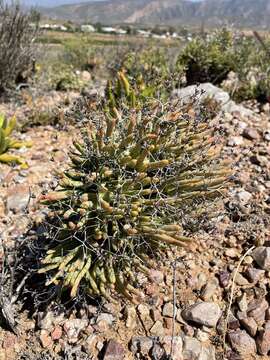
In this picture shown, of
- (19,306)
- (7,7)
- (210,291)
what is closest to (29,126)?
(7,7)

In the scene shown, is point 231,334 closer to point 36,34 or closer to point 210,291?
point 210,291

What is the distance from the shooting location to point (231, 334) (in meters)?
3.11

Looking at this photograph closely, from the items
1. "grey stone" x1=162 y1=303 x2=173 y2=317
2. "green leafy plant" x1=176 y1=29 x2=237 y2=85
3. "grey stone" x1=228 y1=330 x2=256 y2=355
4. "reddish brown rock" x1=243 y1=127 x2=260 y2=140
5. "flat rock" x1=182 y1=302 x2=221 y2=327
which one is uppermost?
"green leafy plant" x1=176 y1=29 x2=237 y2=85

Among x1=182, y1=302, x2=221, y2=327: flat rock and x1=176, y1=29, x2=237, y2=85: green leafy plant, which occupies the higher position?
x1=176, y1=29, x2=237, y2=85: green leafy plant

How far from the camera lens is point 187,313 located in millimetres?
3209

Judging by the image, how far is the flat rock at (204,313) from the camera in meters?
3.15

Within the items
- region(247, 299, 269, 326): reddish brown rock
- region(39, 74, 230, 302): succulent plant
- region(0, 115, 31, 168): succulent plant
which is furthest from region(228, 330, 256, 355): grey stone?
region(0, 115, 31, 168): succulent plant

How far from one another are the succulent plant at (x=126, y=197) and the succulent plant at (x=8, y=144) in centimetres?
190

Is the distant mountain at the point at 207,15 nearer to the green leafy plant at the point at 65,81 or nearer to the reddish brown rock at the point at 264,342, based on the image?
the green leafy plant at the point at 65,81

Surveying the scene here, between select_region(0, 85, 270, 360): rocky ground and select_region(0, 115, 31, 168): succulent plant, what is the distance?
1.01 m

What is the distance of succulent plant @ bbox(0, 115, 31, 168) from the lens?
5.00 meters

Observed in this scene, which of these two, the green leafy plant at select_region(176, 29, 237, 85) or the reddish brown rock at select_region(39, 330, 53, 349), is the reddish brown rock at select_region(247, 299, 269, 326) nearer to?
the reddish brown rock at select_region(39, 330, 53, 349)

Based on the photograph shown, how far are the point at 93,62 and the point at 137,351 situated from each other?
7.11 metres

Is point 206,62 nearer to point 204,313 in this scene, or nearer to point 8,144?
point 8,144
